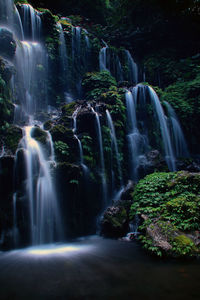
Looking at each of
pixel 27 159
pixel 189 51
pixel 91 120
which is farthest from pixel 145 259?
pixel 189 51

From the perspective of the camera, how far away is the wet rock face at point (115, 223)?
6633 millimetres

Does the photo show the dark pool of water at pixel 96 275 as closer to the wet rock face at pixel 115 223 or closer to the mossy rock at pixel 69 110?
the wet rock face at pixel 115 223

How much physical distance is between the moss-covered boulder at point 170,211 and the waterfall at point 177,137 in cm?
668

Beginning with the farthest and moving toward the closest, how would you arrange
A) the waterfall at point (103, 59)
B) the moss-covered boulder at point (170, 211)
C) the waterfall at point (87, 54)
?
the waterfall at point (103, 59)
the waterfall at point (87, 54)
the moss-covered boulder at point (170, 211)

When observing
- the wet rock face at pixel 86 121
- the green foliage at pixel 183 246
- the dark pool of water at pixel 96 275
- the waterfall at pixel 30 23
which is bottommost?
the dark pool of water at pixel 96 275

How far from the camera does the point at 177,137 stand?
1319cm

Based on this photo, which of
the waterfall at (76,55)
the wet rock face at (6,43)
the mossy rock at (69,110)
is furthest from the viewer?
the waterfall at (76,55)

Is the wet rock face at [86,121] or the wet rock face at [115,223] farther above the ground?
the wet rock face at [86,121]

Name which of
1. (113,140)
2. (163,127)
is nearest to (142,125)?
(163,127)

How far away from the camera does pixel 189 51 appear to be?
18.8 meters

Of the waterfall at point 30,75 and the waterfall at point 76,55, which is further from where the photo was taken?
the waterfall at point 76,55

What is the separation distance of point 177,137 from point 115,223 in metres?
8.69

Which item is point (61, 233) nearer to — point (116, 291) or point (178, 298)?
point (116, 291)

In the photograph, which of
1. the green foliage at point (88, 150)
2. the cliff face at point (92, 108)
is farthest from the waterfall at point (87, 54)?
the green foliage at point (88, 150)
